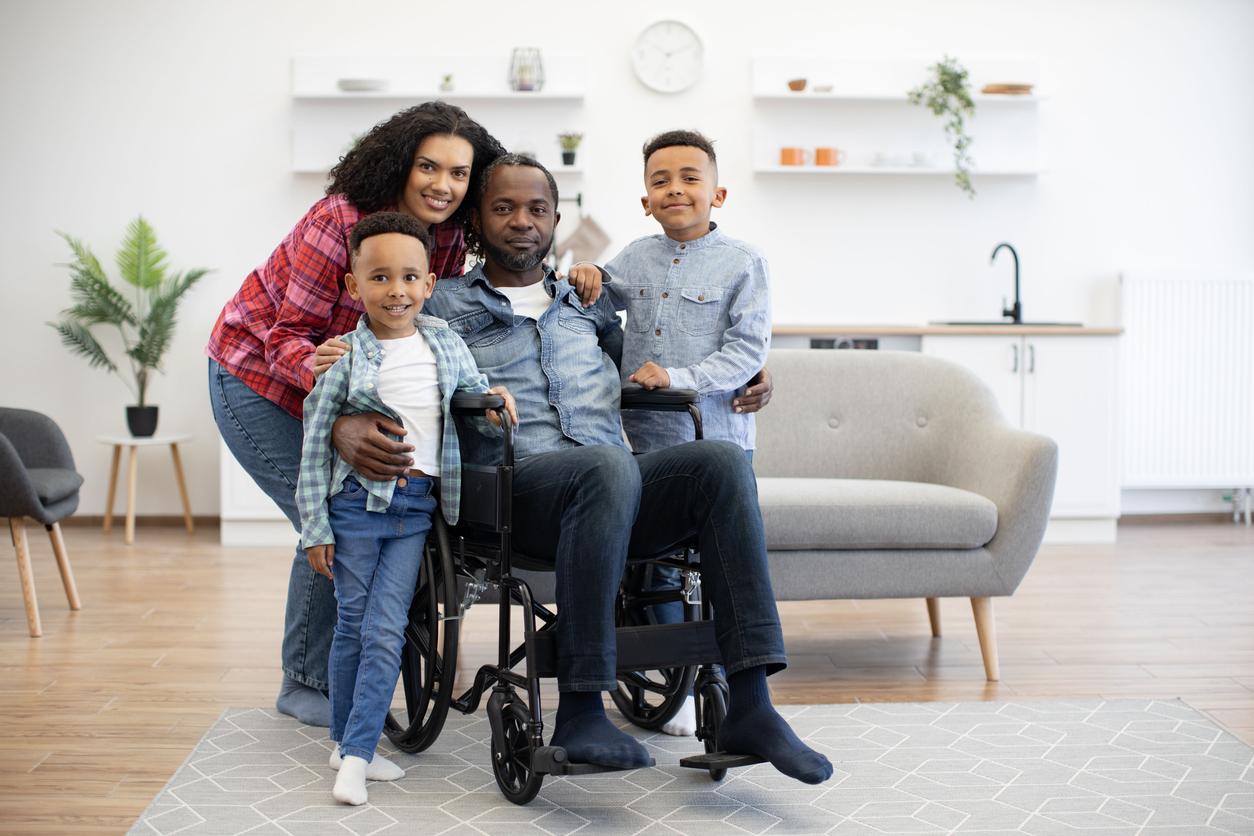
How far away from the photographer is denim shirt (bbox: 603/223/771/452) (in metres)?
2.47

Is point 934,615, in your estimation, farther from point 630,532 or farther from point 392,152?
point 392,152

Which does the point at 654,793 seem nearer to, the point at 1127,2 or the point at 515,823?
the point at 515,823

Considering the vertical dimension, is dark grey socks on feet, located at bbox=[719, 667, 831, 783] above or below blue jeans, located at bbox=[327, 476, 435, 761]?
below

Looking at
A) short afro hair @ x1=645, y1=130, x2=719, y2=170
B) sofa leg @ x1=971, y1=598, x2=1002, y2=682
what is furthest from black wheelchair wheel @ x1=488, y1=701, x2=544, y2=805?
sofa leg @ x1=971, y1=598, x2=1002, y2=682

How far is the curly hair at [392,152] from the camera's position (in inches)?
93.4

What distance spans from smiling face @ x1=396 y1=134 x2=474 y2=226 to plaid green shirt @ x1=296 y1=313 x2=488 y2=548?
0.31m

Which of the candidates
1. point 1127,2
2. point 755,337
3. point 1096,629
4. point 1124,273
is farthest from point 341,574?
point 1127,2

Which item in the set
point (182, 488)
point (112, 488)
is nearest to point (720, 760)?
point (182, 488)

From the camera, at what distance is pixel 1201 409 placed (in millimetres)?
5285

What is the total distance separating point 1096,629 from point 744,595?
71.0 inches

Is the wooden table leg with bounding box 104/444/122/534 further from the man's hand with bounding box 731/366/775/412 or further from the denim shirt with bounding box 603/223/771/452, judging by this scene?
the man's hand with bounding box 731/366/775/412

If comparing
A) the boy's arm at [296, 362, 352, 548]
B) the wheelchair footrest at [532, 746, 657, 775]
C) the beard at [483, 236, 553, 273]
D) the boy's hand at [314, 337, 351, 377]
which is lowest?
the wheelchair footrest at [532, 746, 657, 775]

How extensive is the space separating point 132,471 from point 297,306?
9.67 feet

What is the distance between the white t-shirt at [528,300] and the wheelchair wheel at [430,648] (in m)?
0.44
